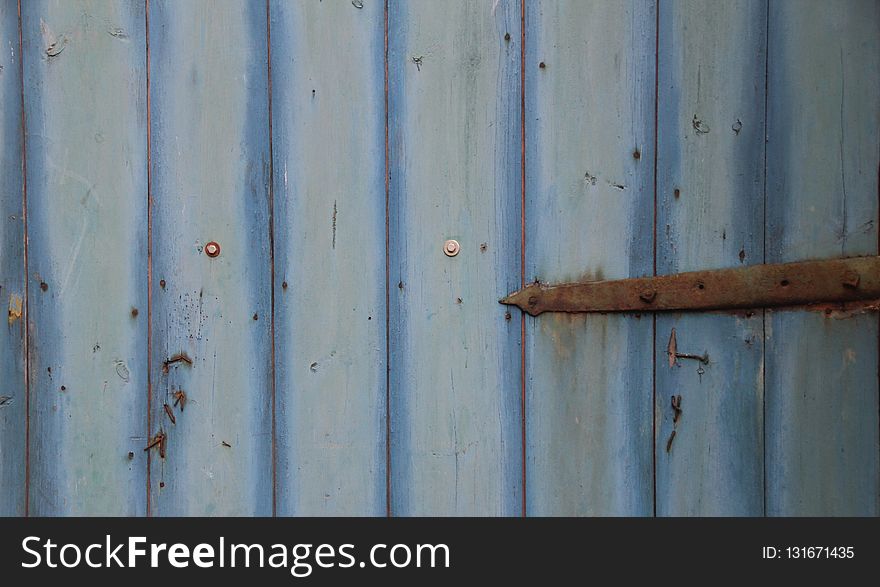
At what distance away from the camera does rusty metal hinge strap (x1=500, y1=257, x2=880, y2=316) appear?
1075 mm

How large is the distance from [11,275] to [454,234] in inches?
22.1

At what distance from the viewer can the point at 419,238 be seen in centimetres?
110

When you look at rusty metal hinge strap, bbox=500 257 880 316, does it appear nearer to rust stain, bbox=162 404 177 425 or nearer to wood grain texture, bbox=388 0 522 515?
wood grain texture, bbox=388 0 522 515

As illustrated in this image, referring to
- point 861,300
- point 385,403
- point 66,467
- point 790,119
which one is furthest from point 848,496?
point 66,467

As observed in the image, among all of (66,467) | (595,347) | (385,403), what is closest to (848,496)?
(595,347)

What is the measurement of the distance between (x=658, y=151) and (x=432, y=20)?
331 millimetres

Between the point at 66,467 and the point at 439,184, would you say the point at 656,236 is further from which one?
the point at 66,467

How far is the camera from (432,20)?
3.58 ft

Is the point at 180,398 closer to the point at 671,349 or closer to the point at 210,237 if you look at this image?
the point at 210,237

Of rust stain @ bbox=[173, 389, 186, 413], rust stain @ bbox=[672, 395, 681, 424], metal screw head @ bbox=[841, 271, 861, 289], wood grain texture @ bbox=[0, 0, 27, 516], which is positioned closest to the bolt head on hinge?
rust stain @ bbox=[672, 395, 681, 424]

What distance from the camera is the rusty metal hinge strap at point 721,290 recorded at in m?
1.08

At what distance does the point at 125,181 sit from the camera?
3.58 ft
